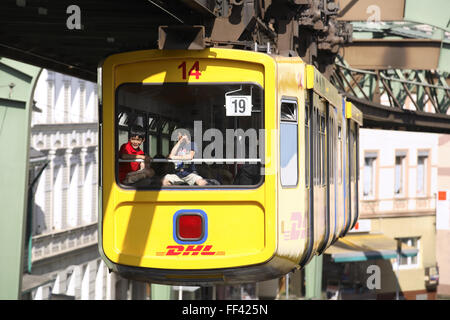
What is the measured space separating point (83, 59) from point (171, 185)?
21.0 feet

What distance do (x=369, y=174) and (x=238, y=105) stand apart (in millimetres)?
40129

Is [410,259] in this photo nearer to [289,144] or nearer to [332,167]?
[332,167]

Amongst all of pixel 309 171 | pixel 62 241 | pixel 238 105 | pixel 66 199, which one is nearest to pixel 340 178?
pixel 309 171

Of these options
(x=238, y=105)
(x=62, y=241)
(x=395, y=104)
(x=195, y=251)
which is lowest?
(x=195, y=251)

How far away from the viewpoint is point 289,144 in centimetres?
1062

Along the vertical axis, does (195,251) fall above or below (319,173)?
below

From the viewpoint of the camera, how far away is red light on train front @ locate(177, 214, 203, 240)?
1054 cm

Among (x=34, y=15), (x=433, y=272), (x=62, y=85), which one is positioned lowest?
(x=433, y=272)

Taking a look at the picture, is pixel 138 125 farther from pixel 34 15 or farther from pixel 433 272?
pixel 433 272

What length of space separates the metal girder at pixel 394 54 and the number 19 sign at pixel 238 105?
17814 mm

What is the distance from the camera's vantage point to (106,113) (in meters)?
10.9

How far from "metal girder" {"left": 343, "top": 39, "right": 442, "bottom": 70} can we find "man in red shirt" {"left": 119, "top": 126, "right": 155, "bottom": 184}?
17840 millimetres

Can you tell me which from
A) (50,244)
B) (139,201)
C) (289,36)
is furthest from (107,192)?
(50,244)

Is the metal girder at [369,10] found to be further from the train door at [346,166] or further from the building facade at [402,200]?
the building facade at [402,200]
